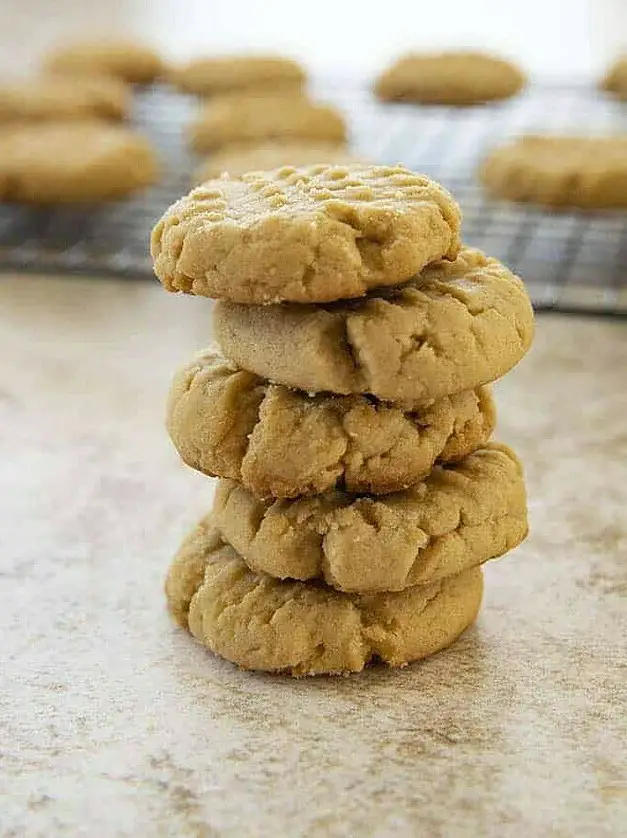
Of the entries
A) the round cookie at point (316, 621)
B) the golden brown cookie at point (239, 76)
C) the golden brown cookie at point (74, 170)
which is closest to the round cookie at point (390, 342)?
the round cookie at point (316, 621)

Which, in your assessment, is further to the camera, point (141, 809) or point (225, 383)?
point (225, 383)

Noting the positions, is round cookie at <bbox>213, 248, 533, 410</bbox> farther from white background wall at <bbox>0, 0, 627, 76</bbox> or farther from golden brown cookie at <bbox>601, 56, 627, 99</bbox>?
white background wall at <bbox>0, 0, 627, 76</bbox>

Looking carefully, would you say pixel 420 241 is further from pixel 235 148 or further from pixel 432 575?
pixel 235 148

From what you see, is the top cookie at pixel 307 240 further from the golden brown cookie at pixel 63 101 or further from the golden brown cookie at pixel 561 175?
the golden brown cookie at pixel 63 101

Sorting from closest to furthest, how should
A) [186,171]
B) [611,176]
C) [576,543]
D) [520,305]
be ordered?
1. [520,305]
2. [576,543]
3. [611,176]
4. [186,171]

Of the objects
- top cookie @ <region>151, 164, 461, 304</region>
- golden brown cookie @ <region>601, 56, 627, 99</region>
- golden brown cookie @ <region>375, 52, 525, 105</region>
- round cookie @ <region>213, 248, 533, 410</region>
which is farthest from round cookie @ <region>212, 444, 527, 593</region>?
golden brown cookie @ <region>601, 56, 627, 99</region>

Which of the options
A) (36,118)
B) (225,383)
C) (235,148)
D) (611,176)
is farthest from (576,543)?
(36,118)
